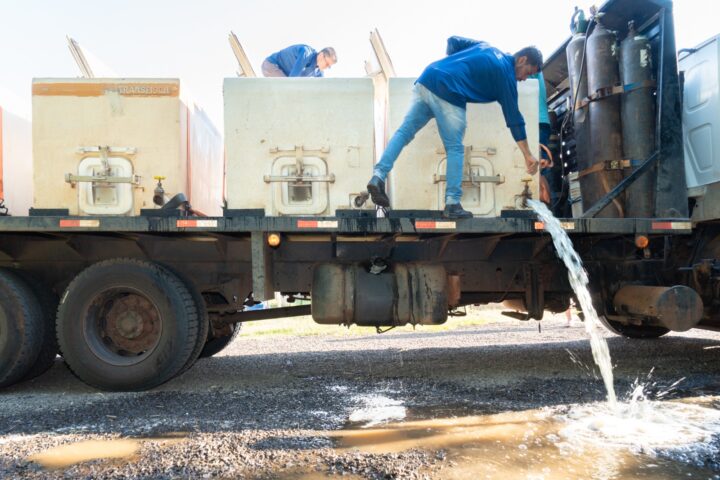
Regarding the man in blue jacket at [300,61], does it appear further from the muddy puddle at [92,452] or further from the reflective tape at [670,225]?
the muddy puddle at [92,452]

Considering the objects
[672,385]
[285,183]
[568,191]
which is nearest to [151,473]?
[285,183]

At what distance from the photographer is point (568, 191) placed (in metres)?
5.02

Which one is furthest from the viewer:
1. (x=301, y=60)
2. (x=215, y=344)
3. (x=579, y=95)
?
(x=215, y=344)

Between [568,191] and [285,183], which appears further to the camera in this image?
[568,191]

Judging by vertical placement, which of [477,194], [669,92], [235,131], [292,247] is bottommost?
[292,247]

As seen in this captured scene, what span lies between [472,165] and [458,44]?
115 cm

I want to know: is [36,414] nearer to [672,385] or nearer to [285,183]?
[285,183]

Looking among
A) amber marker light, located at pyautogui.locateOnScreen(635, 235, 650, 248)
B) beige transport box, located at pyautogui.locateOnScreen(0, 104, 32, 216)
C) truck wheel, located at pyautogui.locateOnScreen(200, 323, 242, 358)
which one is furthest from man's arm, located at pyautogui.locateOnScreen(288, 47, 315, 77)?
amber marker light, located at pyautogui.locateOnScreen(635, 235, 650, 248)

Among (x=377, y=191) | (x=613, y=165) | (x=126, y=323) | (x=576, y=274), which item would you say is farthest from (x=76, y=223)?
(x=613, y=165)

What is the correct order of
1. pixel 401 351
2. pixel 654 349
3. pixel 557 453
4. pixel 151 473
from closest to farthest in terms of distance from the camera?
1. pixel 151 473
2. pixel 557 453
3. pixel 654 349
4. pixel 401 351

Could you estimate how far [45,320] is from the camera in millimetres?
4293

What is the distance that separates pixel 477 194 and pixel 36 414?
3747 mm

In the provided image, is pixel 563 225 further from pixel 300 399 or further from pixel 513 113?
pixel 300 399

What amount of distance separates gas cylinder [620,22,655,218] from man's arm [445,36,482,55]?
143cm
